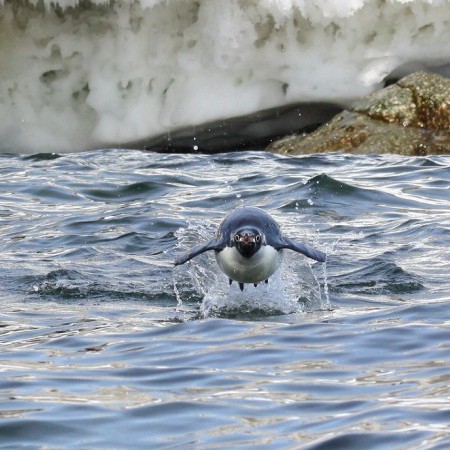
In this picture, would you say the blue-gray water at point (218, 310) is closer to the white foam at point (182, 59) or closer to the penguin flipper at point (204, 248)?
the penguin flipper at point (204, 248)

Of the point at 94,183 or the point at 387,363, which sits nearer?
the point at 387,363

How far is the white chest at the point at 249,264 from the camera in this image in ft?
25.0

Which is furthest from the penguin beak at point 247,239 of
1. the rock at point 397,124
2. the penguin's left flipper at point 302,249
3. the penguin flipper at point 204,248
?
the rock at point 397,124

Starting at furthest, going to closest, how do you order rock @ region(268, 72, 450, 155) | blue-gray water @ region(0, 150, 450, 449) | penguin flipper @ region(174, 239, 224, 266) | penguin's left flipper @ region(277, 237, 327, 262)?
1. rock @ region(268, 72, 450, 155)
2. penguin's left flipper @ region(277, 237, 327, 262)
3. penguin flipper @ region(174, 239, 224, 266)
4. blue-gray water @ region(0, 150, 450, 449)

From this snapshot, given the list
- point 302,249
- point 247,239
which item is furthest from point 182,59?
point 247,239

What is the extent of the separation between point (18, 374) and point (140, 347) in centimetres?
82

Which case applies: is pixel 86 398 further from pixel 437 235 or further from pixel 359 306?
pixel 437 235

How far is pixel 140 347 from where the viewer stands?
21.5 ft

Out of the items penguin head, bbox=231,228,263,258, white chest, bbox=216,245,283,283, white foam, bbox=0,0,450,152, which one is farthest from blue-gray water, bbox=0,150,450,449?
white foam, bbox=0,0,450,152

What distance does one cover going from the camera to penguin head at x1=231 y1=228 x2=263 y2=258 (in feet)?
24.4

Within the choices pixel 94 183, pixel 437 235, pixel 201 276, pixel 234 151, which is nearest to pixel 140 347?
pixel 201 276

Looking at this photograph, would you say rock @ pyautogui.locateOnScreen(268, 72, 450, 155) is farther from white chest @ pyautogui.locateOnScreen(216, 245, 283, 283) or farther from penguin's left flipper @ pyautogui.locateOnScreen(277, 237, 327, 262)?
white chest @ pyautogui.locateOnScreen(216, 245, 283, 283)

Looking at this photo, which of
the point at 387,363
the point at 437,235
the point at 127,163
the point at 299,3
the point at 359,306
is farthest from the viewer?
the point at 299,3

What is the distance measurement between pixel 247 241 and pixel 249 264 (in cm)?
23
